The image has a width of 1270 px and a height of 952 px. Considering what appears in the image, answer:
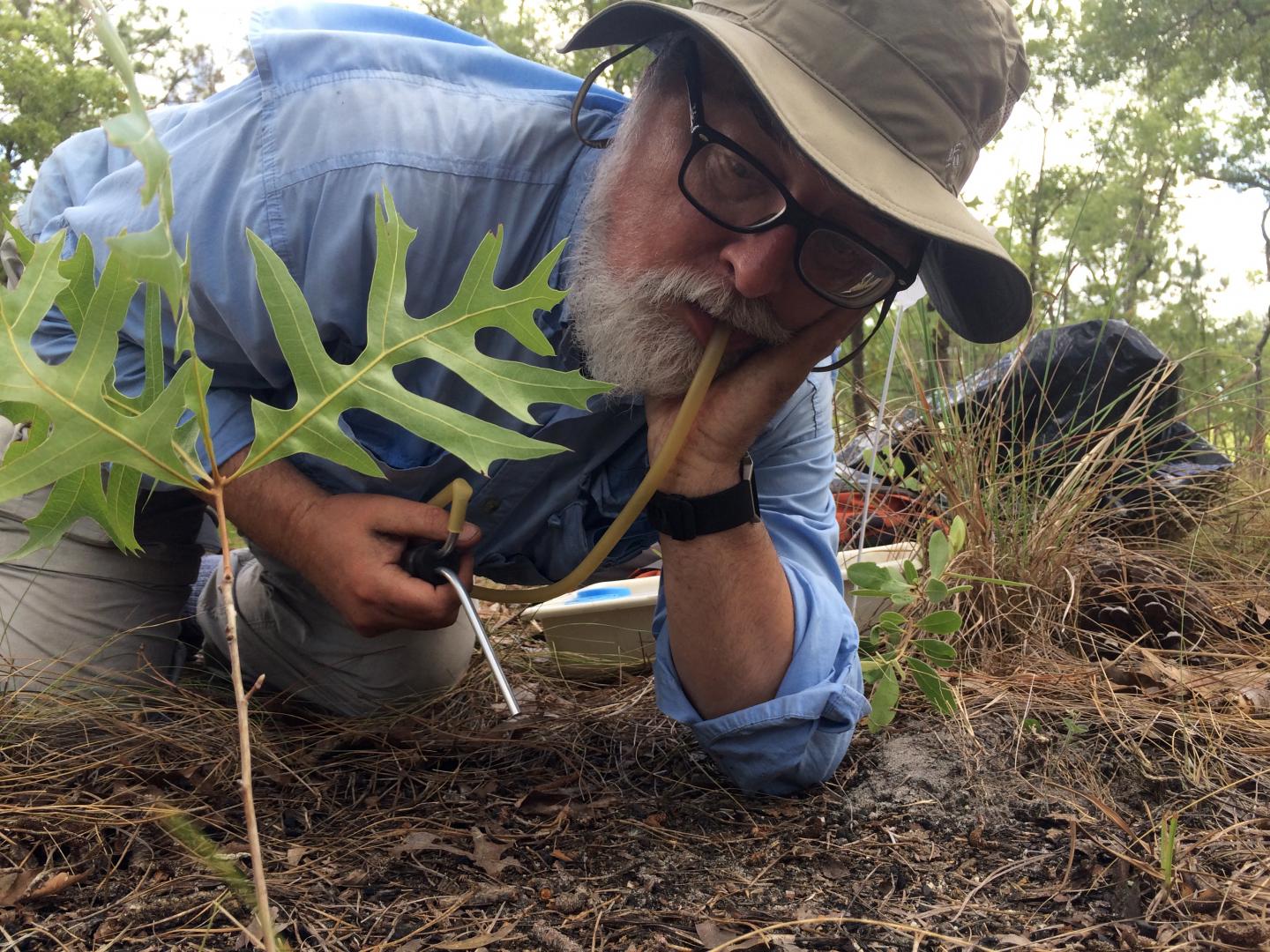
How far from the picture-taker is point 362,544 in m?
1.44

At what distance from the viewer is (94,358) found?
0.75 meters

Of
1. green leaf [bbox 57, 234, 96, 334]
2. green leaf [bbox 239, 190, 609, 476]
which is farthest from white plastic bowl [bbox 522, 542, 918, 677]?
green leaf [bbox 57, 234, 96, 334]

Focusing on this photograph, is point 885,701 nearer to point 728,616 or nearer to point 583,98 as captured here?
point 728,616

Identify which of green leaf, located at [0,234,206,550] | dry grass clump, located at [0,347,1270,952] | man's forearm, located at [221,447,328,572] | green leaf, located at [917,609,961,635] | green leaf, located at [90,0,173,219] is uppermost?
green leaf, located at [90,0,173,219]

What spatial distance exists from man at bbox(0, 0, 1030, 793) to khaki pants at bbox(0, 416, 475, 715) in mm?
105

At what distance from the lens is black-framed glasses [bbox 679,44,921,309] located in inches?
52.6

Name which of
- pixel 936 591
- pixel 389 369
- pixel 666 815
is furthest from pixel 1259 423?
pixel 389 369

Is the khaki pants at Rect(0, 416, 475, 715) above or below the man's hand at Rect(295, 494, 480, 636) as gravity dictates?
below

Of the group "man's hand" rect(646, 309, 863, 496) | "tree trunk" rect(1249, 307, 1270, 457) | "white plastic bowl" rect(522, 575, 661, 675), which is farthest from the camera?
"tree trunk" rect(1249, 307, 1270, 457)

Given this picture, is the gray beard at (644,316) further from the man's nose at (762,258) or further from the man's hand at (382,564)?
the man's hand at (382,564)

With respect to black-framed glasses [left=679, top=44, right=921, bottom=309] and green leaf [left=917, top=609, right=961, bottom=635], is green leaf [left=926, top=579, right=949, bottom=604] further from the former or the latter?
black-framed glasses [left=679, top=44, right=921, bottom=309]

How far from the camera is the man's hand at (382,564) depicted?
1.40 m

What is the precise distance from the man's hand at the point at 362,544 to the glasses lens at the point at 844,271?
1.96 feet

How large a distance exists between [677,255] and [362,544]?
0.61 meters
